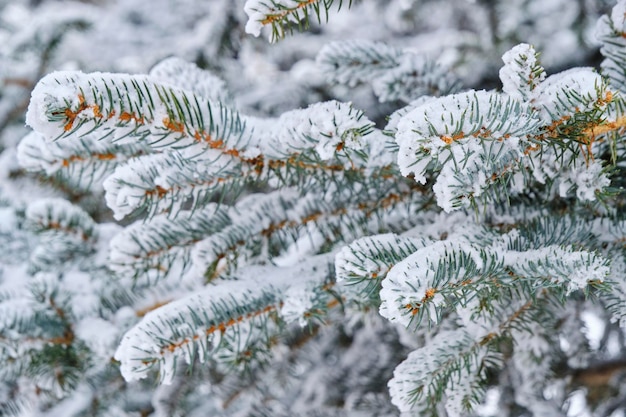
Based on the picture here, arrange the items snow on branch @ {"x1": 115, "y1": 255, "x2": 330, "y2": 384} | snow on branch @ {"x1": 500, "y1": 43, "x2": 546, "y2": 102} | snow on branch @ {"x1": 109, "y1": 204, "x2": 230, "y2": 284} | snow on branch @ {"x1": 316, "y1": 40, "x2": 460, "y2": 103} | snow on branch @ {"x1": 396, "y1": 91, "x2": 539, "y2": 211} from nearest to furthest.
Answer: snow on branch @ {"x1": 396, "y1": 91, "x2": 539, "y2": 211}
snow on branch @ {"x1": 500, "y1": 43, "x2": 546, "y2": 102}
snow on branch @ {"x1": 115, "y1": 255, "x2": 330, "y2": 384}
snow on branch @ {"x1": 109, "y1": 204, "x2": 230, "y2": 284}
snow on branch @ {"x1": 316, "y1": 40, "x2": 460, "y2": 103}

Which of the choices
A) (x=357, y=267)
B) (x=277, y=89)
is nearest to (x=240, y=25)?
(x=277, y=89)

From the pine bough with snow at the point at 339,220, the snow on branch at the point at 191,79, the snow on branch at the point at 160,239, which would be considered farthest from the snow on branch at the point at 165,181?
the snow on branch at the point at 191,79

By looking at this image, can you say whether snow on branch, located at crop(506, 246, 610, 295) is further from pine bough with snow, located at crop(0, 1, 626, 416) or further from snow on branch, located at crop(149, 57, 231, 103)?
snow on branch, located at crop(149, 57, 231, 103)

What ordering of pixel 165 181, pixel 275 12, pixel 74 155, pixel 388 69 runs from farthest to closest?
pixel 388 69 < pixel 74 155 < pixel 165 181 < pixel 275 12

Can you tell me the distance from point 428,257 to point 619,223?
421 mm

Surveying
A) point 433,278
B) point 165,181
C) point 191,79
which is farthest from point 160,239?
point 433,278

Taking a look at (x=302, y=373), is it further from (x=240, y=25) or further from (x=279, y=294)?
(x=240, y=25)

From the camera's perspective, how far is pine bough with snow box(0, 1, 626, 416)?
2.35 feet

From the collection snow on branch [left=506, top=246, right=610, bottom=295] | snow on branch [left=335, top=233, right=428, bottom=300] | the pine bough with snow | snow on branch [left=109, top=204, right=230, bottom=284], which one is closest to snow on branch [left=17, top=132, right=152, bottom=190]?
the pine bough with snow

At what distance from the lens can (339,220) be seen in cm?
109

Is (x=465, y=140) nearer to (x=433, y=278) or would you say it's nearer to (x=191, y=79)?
(x=433, y=278)

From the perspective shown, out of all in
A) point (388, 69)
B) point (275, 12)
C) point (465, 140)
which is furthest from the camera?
point (388, 69)

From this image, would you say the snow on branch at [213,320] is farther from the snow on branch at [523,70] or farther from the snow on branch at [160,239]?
the snow on branch at [523,70]

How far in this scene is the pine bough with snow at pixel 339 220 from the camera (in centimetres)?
72
